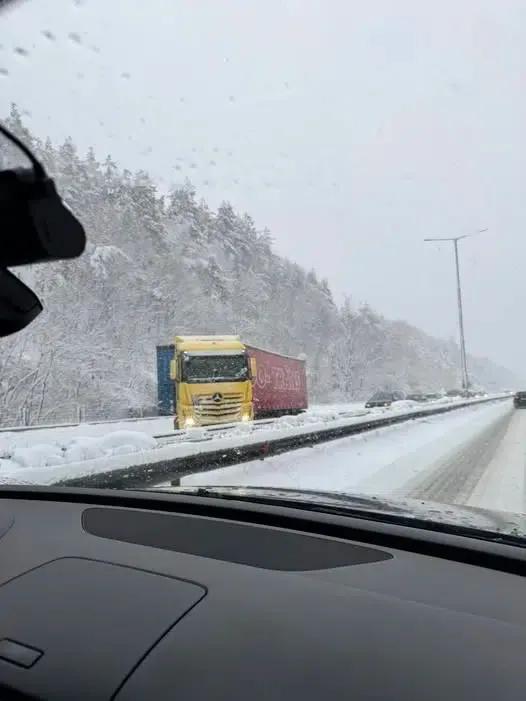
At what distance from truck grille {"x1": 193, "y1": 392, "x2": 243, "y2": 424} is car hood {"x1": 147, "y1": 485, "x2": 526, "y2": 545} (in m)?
15.0

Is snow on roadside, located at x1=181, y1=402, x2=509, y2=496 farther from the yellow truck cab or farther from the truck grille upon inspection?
the yellow truck cab

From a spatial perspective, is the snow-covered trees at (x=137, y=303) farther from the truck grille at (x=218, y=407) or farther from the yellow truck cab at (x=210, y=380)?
the truck grille at (x=218, y=407)

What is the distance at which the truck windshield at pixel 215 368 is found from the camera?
1927 cm

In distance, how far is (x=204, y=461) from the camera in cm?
818

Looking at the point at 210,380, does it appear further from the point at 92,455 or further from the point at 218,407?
the point at 92,455

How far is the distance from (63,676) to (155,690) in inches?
12.5

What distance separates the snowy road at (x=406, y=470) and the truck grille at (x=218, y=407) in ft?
19.8

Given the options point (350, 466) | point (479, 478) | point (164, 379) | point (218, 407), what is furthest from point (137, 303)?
point (479, 478)

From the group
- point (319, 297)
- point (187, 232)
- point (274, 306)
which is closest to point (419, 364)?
point (319, 297)

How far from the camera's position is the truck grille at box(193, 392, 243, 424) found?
62.0 ft

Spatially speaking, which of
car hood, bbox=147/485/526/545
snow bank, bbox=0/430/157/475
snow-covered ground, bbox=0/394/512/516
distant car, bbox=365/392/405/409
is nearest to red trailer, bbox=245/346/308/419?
snow-covered ground, bbox=0/394/512/516

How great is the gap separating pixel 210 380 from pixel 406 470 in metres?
10.7

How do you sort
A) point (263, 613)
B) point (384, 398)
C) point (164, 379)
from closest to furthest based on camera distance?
point (263, 613)
point (164, 379)
point (384, 398)

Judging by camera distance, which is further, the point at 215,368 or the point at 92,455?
the point at 215,368
